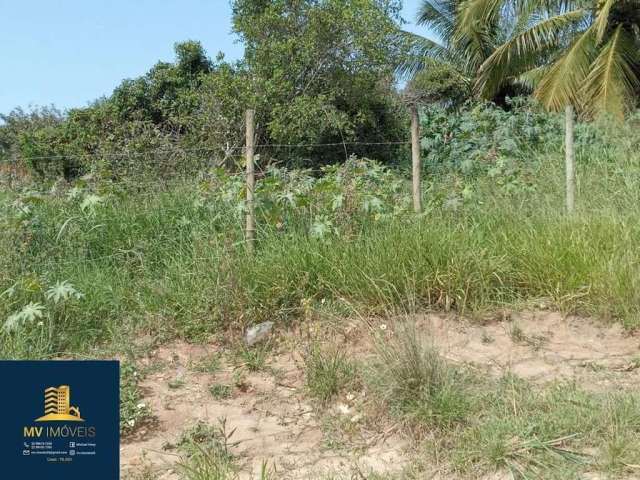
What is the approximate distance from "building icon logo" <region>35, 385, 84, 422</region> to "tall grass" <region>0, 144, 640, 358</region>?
1.75 metres

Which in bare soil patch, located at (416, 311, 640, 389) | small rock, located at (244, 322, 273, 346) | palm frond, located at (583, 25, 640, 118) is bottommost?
bare soil patch, located at (416, 311, 640, 389)

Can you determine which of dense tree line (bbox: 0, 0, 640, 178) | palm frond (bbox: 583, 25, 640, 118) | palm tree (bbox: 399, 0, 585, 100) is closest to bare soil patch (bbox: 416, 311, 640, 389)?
dense tree line (bbox: 0, 0, 640, 178)

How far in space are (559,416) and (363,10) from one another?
32.3 feet

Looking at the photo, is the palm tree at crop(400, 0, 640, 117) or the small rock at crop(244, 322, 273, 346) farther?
the palm tree at crop(400, 0, 640, 117)

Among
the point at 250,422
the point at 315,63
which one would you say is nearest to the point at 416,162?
the point at 250,422

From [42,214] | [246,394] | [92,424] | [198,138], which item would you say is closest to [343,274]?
[246,394]

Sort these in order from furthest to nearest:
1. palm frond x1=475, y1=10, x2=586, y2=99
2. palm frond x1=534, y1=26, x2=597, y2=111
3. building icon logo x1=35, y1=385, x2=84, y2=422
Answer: palm frond x1=475, y1=10, x2=586, y2=99 < palm frond x1=534, y1=26, x2=597, y2=111 < building icon logo x1=35, y1=385, x2=84, y2=422

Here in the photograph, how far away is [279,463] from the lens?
3051 mm

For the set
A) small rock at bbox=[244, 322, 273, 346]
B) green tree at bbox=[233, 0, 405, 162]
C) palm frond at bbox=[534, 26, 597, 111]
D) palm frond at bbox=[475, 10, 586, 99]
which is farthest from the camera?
palm frond at bbox=[475, 10, 586, 99]

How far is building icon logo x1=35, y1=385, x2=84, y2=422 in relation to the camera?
2.47 m

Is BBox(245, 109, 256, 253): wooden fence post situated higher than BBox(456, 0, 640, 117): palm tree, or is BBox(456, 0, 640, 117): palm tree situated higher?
BBox(456, 0, 640, 117): palm tree

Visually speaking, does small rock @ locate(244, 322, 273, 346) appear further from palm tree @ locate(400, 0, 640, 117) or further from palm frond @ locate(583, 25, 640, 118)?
palm frond @ locate(583, 25, 640, 118)

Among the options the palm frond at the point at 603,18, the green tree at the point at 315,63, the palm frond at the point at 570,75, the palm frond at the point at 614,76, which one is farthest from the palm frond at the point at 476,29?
the green tree at the point at 315,63

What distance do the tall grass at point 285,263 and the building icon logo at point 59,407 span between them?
1745mm
